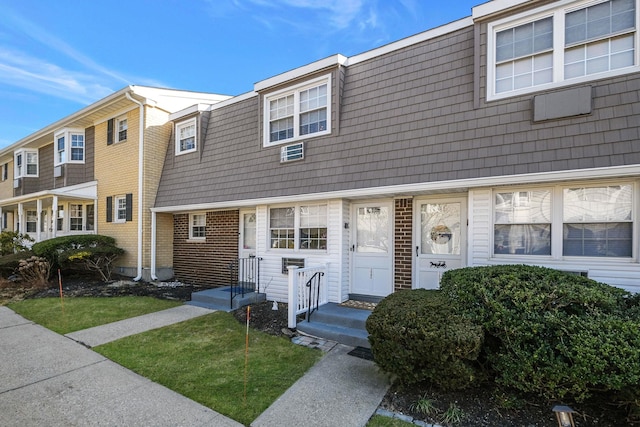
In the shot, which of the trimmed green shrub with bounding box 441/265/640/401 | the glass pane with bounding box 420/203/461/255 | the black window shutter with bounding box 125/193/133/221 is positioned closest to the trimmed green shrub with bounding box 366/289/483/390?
the trimmed green shrub with bounding box 441/265/640/401

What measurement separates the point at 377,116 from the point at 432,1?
411 cm

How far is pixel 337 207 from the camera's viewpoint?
7.41 metres

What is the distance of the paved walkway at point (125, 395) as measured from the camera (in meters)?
3.31

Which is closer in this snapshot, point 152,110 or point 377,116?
point 377,116

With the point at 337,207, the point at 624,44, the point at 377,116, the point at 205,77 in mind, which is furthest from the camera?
the point at 205,77

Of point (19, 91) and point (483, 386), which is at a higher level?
point (19, 91)

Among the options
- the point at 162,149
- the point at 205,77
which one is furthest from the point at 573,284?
the point at 205,77

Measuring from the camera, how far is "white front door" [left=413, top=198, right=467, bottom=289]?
6305 millimetres

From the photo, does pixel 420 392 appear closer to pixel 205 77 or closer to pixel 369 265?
pixel 369 265

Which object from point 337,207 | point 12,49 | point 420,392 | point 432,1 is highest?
point 12,49

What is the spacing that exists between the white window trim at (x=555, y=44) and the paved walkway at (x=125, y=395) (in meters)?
5.05

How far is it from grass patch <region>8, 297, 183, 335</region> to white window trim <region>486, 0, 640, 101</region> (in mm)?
8463

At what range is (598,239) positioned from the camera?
5.02m

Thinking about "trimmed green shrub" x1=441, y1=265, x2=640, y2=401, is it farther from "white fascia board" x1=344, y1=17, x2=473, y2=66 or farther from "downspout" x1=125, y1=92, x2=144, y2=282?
"downspout" x1=125, y1=92, x2=144, y2=282
